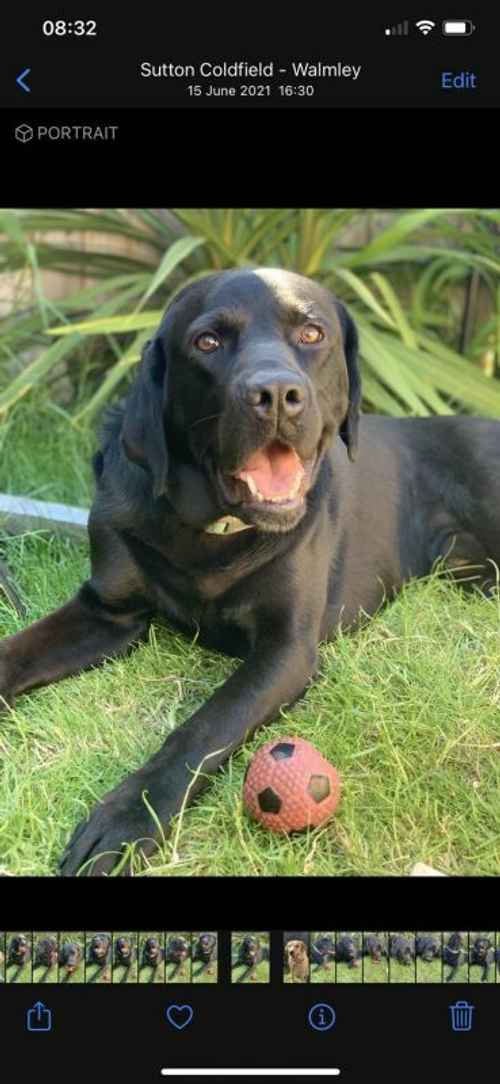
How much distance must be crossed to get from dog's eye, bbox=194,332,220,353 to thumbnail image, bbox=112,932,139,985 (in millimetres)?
1261

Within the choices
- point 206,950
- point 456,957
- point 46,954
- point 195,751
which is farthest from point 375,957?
point 195,751

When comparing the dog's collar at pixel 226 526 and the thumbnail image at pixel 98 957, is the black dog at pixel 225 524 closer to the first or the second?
the dog's collar at pixel 226 526

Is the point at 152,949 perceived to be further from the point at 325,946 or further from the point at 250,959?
the point at 325,946

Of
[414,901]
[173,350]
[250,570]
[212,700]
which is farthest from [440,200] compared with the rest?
[414,901]

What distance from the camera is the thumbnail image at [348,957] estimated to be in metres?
1.70

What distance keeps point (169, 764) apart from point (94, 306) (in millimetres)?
2824

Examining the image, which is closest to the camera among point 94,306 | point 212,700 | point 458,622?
point 212,700

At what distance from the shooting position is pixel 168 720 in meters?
2.73

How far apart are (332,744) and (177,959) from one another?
3.06 ft

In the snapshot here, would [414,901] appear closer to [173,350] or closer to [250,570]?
[250,570]
